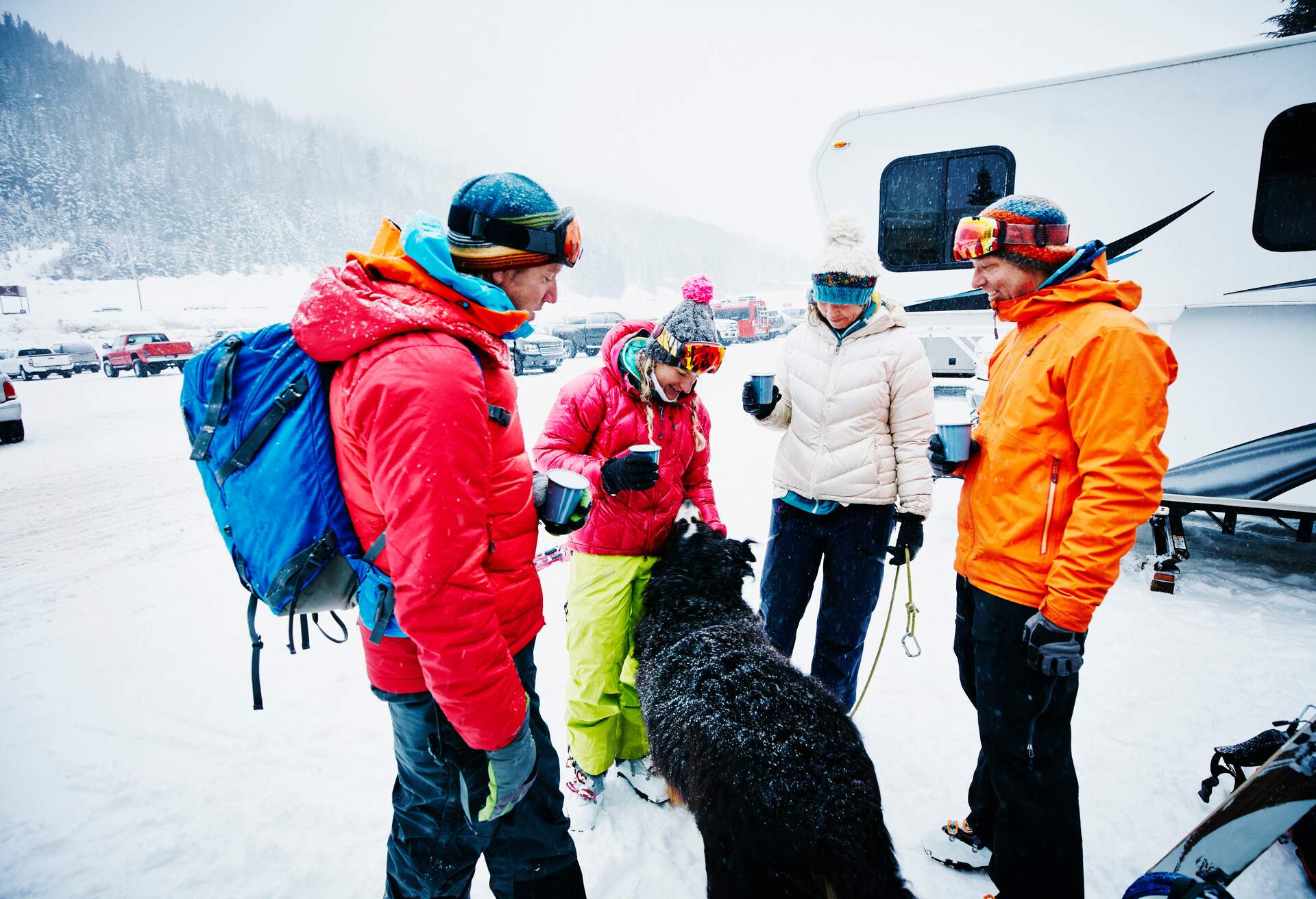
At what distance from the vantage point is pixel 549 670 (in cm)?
335

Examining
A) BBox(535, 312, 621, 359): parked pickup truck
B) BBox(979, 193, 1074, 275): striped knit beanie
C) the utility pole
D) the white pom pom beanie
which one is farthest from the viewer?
the utility pole

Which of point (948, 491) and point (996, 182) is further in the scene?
point (948, 491)

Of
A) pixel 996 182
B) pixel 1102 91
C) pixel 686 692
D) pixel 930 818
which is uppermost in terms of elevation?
pixel 1102 91

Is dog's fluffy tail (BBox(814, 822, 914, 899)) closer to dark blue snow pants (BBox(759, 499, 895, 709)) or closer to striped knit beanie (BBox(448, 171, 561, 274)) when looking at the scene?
dark blue snow pants (BBox(759, 499, 895, 709))

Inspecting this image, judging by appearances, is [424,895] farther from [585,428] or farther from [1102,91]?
[1102,91]

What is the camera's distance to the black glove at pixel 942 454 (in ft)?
6.82

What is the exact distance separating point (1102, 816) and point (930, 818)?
72cm

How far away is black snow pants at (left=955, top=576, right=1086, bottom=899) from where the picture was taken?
180cm

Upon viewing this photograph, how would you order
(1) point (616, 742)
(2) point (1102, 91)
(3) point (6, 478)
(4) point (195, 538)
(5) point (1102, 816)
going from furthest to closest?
(3) point (6, 478), (4) point (195, 538), (2) point (1102, 91), (1) point (616, 742), (5) point (1102, 816)

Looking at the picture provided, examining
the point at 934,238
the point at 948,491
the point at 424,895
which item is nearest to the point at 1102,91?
the point at 934,238

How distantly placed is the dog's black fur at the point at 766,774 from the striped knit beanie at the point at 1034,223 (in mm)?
1602

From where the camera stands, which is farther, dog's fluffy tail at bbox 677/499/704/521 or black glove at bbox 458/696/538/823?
dog's fluffy tail at bbox 677/499/704/521

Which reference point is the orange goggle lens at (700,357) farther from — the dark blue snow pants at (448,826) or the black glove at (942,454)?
the dark blue snow pants at (448,826)

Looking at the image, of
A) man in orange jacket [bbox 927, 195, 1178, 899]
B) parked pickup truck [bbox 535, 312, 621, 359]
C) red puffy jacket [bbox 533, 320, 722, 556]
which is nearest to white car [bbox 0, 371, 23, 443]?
red puffy jacket [bbox 533, 320, 722, 556]
